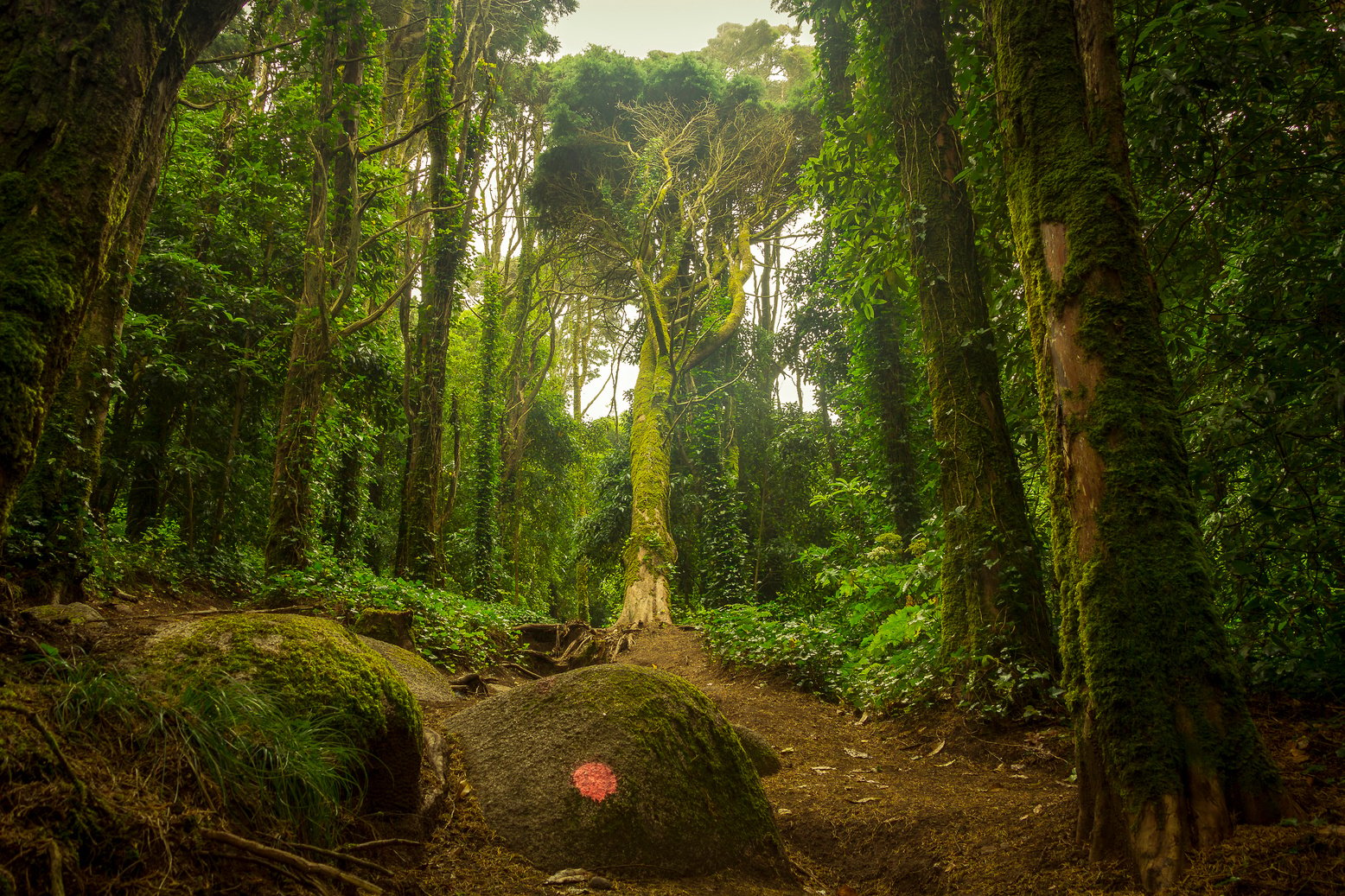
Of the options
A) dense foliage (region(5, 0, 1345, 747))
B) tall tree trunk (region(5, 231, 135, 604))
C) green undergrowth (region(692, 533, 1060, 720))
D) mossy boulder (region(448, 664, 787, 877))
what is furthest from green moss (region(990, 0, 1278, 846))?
tall tree trunk (region(5, 231, 135, 604))

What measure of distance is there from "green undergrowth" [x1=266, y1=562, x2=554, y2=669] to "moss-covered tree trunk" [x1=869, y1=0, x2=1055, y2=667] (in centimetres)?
557

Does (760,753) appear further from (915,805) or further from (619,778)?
(619,778)

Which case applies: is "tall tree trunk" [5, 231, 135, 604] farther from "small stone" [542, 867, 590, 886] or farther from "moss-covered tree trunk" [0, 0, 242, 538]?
"small stone" [542, 867, 590, 886]

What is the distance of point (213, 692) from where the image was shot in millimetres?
2381

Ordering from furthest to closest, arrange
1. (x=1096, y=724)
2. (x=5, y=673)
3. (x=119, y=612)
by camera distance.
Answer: (x=119, y=612)
(x=1096, y=724)
(x=5, y=673)

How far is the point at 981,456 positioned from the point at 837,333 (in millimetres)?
10350

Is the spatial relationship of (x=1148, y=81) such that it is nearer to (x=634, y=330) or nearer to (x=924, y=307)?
(x=924, y=307)

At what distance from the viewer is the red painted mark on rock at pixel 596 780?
309 cm

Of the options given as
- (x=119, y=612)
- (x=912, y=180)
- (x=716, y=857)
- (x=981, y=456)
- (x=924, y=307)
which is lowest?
(x=716, y=857)

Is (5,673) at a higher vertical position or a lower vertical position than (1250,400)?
lower

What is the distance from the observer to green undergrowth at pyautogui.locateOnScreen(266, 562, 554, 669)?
7730 mm

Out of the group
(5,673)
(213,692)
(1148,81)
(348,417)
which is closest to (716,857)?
(213,692)

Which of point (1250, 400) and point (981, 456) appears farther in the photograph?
point (981, 456)

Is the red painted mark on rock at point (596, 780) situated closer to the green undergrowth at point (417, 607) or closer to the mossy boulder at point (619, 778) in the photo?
the mossy boulder at point (619, 778)
